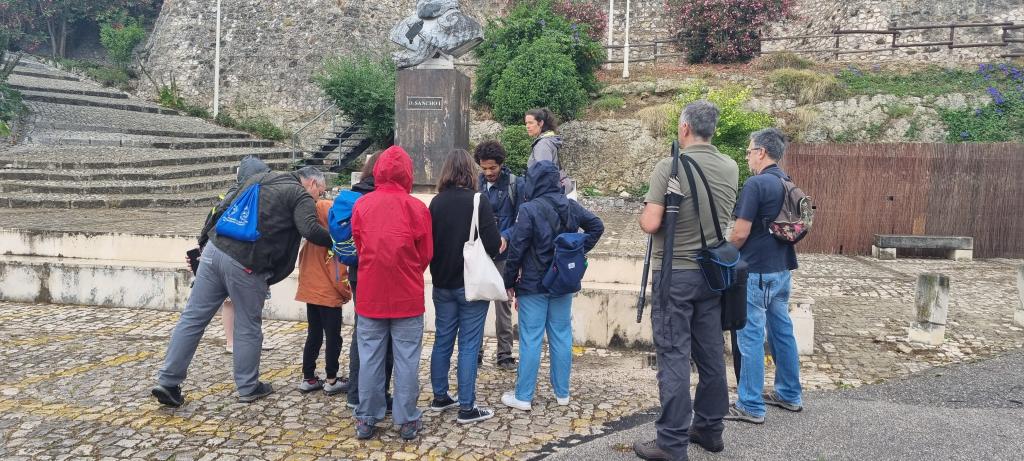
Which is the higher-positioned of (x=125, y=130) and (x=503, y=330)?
(x=125, y=130)

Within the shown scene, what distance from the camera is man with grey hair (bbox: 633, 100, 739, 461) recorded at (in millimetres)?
3455

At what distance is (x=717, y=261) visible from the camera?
340 centimetres

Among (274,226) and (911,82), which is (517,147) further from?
(274,226)

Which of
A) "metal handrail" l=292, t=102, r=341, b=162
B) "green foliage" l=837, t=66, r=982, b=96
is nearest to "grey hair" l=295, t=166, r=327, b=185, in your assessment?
"metal handrail" l=292, t=102, r=341, b=162

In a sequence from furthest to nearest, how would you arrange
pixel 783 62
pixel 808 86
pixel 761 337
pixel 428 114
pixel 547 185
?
1. pixel 783 62
2. pixel 808 86
3. pixel 428 114
4. pixel 547 185
5. pixel 761 337

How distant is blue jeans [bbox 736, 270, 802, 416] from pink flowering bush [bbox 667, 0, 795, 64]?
1575 centimetres

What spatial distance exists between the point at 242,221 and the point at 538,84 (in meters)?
12.1

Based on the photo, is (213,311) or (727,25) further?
Answer: (727,25)

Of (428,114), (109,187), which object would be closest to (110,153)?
(109,187)

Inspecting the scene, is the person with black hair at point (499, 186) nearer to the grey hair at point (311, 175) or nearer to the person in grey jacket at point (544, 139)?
the person in grey jacket at point (544, 139)

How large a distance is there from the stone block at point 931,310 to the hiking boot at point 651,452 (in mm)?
3611

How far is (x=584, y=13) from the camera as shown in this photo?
771 inches

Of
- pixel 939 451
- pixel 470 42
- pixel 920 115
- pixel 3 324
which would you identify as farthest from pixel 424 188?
pixel 920 115

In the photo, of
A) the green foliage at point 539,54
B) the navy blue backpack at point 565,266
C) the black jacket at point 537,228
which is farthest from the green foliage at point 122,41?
the navy blue backpack at point 565,266
